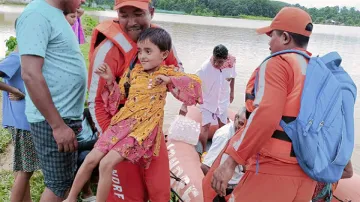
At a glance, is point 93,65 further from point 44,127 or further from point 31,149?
point 31,149

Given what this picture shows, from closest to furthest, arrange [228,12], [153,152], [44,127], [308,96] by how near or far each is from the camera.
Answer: [308,96] → [44,127] → [153,152] → [228,12]

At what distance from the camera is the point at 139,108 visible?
2.22 meters

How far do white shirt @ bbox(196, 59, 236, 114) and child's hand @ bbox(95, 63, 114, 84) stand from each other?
3.01m

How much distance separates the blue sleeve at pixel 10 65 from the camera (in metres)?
2.72

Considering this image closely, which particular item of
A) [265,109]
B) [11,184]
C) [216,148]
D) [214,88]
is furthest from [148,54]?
[214,88]

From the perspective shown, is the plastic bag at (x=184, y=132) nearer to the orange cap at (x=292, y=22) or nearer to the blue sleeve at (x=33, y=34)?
the orange cap at (x=292, y=22)

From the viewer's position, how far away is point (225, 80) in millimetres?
5270

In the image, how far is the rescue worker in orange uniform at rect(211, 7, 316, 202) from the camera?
1876 millimetres

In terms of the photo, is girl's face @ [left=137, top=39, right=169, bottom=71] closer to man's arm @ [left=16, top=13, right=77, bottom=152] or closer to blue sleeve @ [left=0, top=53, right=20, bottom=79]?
man's arm @ [left=16, top=13, right=77, bottom=152]

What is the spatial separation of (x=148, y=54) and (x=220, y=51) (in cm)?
281

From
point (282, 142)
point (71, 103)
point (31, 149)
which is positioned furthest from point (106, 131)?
point (282, 142)

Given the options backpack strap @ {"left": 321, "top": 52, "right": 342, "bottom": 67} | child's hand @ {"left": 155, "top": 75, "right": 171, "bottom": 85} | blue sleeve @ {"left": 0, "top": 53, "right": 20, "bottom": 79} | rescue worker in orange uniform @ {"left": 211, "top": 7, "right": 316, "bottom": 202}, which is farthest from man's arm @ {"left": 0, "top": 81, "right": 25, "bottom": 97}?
backpack strap @ {"left": 321, "top": 52, "right": 342, "bottom": 67}

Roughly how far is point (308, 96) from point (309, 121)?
0.40 ft

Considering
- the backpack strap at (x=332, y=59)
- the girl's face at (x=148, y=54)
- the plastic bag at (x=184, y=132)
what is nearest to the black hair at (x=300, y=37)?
the backpack strap at (x=332, y=59)
